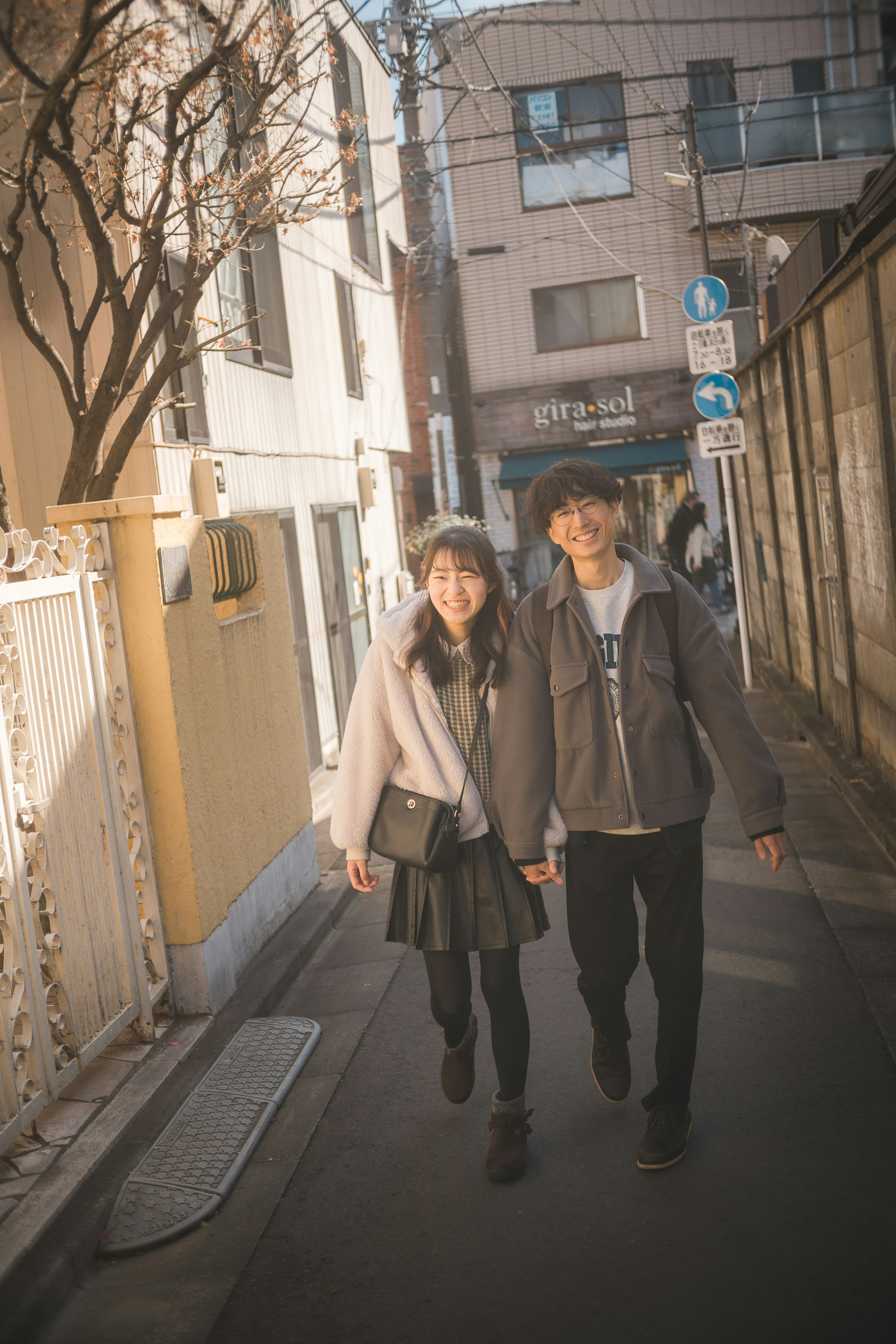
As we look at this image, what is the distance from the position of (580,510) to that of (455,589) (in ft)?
1.49

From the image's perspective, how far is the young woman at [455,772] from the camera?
3676mm

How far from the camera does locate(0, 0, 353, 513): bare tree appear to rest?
4676 millimetres

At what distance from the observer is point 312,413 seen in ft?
38.7

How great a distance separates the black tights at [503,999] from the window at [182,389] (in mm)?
4620

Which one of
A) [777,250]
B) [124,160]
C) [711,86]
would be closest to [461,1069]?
[124,160]

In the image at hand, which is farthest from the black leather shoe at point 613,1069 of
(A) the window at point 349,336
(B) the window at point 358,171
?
(B) the window at point 358,171

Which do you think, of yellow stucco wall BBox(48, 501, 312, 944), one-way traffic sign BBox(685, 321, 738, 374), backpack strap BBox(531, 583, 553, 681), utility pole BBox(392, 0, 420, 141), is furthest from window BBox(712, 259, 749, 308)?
backpack strap BBox(531, 583, 553, 681)

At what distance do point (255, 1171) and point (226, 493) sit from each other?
5.69 meters

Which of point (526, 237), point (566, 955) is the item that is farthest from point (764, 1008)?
point (526, 237)

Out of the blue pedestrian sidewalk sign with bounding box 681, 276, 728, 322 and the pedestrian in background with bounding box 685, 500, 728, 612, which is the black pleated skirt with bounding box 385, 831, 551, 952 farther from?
the pedestrian in background with bounding box 685, 500, 728, 612

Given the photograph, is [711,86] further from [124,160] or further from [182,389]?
[124,160]

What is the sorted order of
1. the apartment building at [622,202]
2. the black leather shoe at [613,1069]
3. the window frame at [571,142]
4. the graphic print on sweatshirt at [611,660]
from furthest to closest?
the window frame at [571,142] < the apartment building at [622,202] < the black leather shoe at [613,1069] < the graphic print on sweatshirt at [611,660]

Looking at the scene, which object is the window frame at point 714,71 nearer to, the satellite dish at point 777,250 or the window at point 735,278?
the window at point 735,278

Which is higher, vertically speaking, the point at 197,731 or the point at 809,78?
the point at 809,78
